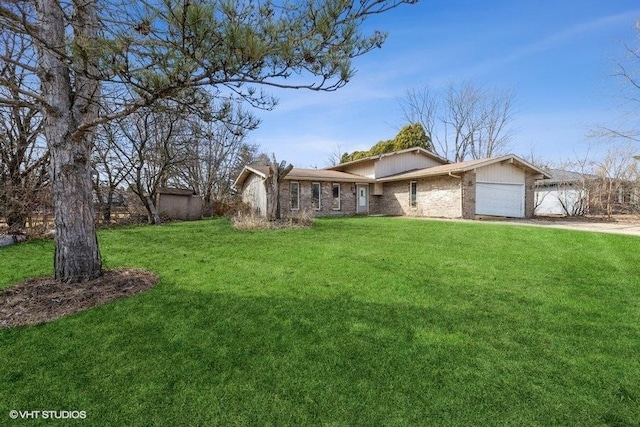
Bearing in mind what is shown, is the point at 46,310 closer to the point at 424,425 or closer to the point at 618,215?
the point at 424,425

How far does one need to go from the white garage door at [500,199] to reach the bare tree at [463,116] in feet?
48.3

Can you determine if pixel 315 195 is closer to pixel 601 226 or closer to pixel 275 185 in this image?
pixel 275 185

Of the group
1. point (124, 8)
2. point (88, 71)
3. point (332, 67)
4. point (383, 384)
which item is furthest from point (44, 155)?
point (383, 384)

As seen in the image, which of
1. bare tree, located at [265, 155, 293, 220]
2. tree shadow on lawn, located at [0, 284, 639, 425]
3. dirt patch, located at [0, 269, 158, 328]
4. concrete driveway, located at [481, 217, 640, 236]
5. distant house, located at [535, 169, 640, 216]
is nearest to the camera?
tree shadow on lawn, located at [0, 284, 639, 425]

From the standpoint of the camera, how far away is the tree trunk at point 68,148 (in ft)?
14.1

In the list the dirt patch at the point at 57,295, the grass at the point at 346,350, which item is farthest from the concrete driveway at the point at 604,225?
the dirt patch at the point at 57,295

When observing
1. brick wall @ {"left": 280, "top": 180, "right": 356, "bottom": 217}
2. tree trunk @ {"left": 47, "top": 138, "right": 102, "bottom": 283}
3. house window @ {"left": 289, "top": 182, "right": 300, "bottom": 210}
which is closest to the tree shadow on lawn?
tree trunk @ {"left": 47, "top": 138, "right": 102, "bottom": 283}

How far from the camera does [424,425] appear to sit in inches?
78.6

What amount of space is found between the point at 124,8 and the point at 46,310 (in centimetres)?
383

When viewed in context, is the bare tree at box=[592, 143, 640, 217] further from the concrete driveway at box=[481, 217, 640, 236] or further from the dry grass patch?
the dry grass patch

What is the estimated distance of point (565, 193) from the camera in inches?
706

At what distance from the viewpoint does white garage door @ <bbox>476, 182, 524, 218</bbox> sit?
15.8 meters

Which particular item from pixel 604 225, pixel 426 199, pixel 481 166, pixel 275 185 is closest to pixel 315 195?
pixel 426 199

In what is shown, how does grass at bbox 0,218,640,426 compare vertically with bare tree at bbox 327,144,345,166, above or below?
below
